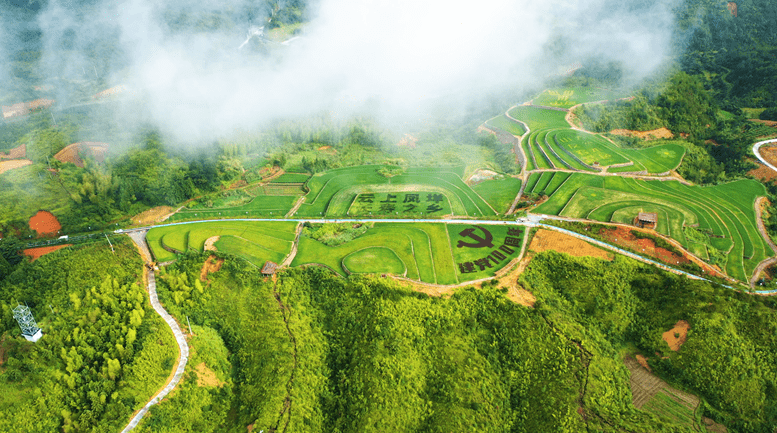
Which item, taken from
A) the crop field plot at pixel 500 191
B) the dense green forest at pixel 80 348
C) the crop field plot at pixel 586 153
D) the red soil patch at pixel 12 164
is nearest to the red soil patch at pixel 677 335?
the crop field plot at pixel 500 191

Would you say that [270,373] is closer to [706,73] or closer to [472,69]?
[472,69]

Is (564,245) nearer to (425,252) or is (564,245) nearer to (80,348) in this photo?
(425,252)

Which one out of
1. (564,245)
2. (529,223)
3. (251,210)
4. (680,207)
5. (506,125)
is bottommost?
(680,207)

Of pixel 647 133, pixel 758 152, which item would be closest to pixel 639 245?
pixel 647 133

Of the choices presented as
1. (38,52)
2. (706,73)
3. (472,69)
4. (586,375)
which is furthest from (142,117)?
(706,73)

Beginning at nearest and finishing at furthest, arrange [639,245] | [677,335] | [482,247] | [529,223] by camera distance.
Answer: [677,335]
[639,245]
[482,247]
[529,223]

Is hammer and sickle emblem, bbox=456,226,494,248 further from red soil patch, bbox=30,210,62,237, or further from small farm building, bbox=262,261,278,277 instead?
red soil patch, bbox=30,210,62,237

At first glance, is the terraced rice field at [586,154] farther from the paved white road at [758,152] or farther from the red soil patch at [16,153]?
the red soil patch at [16,153]
